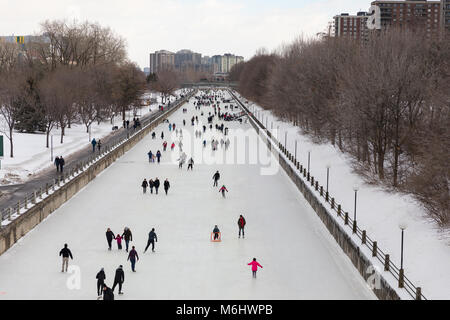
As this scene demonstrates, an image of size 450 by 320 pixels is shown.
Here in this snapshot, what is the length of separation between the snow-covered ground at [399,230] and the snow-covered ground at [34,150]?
1613 centimetres

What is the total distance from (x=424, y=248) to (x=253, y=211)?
31.1 feet

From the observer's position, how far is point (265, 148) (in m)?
48.2

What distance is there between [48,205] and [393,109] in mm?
17299

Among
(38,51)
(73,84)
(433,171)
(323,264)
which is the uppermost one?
(38,51)

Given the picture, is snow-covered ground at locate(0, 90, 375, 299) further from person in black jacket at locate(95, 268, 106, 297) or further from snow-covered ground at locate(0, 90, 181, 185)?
snow-covered ground at locate(0, 90, 181, 185)

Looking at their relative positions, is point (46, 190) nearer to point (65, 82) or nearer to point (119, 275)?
point (119, 275)

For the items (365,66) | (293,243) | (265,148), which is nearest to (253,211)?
(293,243)

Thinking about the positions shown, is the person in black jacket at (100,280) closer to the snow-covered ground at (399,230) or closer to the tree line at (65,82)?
the snow-covered ground at (399,230)

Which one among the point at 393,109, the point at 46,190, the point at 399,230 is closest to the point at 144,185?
the point at 46,190

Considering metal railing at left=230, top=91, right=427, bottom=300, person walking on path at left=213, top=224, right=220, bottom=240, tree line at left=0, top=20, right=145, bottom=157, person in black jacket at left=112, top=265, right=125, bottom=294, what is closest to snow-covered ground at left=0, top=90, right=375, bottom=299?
person walking on path at left=213, top=224, right=220, bottom=240

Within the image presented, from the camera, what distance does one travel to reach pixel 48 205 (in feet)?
78.1

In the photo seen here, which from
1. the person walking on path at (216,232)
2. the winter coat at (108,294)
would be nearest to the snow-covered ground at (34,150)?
the person walking on path at (216,232)

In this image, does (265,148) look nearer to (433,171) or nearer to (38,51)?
(433,171)

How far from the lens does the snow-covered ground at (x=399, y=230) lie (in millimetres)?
14922
